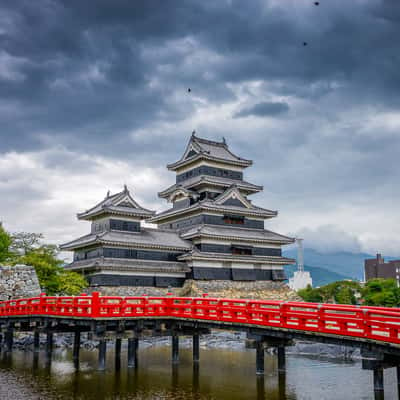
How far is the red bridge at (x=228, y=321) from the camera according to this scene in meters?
16.1

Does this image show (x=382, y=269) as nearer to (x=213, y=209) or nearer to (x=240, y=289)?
(x=240, y=289)

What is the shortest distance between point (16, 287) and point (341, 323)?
26801 millimetres

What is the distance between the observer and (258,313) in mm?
20047

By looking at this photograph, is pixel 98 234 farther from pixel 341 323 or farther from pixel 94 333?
pixel 341 323

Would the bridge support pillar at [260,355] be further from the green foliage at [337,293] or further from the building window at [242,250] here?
the green foliage at [337,293]

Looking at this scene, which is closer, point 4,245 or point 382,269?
point 4,245

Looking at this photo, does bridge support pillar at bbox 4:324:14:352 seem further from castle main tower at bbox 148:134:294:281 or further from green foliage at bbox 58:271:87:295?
castle main tower at bbox 148:134:294:281

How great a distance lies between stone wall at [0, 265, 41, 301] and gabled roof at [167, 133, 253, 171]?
25.0m

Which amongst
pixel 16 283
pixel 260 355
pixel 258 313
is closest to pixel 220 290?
pixel 16 283

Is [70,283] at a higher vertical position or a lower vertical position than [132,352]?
higher

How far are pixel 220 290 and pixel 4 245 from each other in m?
21.7

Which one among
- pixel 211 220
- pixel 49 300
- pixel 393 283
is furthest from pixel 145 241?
pixel 393 283

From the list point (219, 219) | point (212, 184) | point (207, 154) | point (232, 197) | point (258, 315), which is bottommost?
point (258, 315)

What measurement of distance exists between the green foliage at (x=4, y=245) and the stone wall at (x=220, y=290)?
9.26 metres
